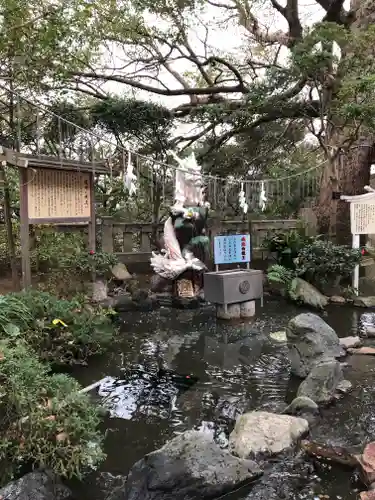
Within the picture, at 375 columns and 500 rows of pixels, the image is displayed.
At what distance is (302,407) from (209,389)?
139cm

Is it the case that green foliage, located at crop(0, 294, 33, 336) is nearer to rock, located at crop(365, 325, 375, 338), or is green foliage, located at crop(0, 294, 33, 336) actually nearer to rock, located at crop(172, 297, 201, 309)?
rock, located at crop(172, 297, 201, 309)

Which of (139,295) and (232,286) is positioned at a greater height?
(232,286)

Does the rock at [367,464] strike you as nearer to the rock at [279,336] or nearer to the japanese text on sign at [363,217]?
the rock at [279,336]

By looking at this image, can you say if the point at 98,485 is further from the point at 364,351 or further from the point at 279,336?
the point at 279,336

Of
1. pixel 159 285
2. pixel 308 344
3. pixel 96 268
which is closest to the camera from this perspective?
pixel 308 344

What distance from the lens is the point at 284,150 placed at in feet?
59.9

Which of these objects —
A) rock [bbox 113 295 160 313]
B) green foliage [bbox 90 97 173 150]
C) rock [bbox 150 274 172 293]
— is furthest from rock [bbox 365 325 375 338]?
green foliage [bbox 90 97 173 150]

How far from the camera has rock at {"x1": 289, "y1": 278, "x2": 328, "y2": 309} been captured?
11.4m

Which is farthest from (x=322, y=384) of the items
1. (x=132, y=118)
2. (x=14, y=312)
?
(x=132, y=118)

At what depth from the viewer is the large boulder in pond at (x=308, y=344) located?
663 cm

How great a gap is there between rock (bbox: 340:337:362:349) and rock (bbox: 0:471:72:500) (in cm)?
562

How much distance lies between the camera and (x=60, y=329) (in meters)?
6.88

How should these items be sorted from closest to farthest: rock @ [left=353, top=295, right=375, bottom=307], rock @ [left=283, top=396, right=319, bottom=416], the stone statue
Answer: rock @ [left=283, top=396, right=319, bottom=416] < rock @ [left=353, top=295, right=375, bottom=307] < the stone statue

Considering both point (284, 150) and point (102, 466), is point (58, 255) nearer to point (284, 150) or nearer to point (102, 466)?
point (102, 466)
